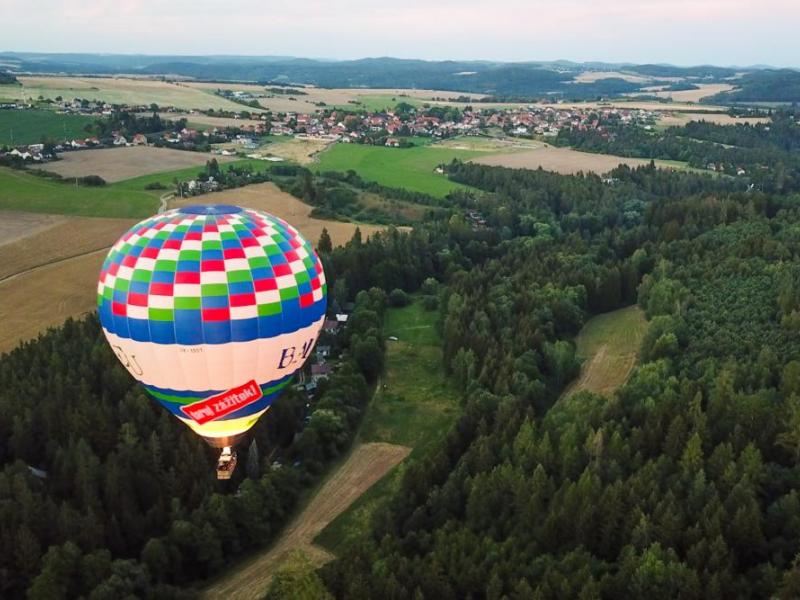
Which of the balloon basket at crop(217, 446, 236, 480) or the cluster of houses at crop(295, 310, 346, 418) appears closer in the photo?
the balloon basket at crop(217, 446, 236, 480)

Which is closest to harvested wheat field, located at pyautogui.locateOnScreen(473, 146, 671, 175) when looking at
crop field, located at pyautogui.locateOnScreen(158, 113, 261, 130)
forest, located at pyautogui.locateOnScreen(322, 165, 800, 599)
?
crop field, located at pyautogui.locateOnScreen(158, 113, 261, 130)

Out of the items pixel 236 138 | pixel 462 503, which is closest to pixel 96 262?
pixel 462 503

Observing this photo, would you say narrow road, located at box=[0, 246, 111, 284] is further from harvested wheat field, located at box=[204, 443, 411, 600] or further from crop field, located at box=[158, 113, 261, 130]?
crop field, located at box=[158, 113, 261, 130]

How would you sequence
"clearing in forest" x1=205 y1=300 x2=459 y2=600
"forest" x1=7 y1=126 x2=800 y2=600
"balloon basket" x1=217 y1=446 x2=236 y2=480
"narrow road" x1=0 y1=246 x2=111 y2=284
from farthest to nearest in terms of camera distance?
"narrow road" x1=0 y1=246 x2=111 y2=284, "clearing in forest" x1=205 y1=300 x2=459 y2=600, "balloon basket" x1=217 y1=446 x2=236 y2=480, "forest" x1=7 y1=126 x2=800 y2=600

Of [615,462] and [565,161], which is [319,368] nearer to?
[615,462]

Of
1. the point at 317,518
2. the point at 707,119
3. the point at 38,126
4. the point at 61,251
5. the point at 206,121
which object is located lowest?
the point at 317,518

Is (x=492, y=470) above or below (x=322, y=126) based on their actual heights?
below

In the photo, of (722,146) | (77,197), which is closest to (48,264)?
(77,197)

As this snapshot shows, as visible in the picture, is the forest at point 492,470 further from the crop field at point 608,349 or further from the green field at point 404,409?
the crop field at point 608,349
